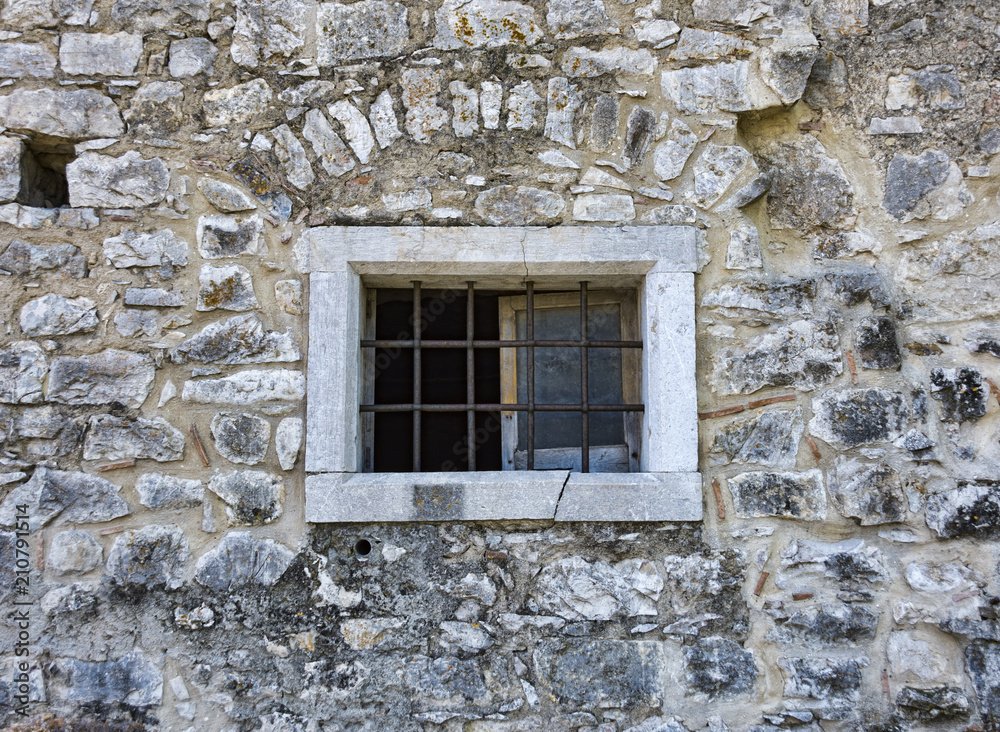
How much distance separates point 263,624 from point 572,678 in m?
1.02

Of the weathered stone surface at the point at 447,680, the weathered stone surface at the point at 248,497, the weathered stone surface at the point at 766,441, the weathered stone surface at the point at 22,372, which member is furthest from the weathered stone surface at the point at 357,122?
the weathered stone surface at the point at 447,680

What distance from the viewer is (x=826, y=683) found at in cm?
209

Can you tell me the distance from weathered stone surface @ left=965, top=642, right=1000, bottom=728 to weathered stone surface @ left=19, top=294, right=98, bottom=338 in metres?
3.10

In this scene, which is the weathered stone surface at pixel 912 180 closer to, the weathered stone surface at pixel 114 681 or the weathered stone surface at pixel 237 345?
the weathered stone surface at pixel 237 345

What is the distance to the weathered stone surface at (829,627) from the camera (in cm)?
211

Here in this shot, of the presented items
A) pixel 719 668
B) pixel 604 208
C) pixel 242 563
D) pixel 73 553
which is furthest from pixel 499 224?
pixel 73 553

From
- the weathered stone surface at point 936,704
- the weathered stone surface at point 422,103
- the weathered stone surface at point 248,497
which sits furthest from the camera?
the weathered stone surface at point 422,103

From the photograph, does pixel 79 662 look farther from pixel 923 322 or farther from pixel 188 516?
pixel 923 322

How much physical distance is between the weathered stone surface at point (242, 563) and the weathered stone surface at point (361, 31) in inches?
65.7

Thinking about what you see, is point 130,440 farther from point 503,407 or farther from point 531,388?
point 531,388

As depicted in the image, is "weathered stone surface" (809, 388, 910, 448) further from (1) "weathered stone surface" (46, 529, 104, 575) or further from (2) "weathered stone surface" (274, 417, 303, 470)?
(1) "weathered stone surface" (46, 529, 104, 575)

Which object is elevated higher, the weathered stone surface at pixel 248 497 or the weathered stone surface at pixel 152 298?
the weathered stone surface at pixel 152 298

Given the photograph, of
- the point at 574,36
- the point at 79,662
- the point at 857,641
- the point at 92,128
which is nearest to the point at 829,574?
the point at 857,641

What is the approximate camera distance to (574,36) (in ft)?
7.45
